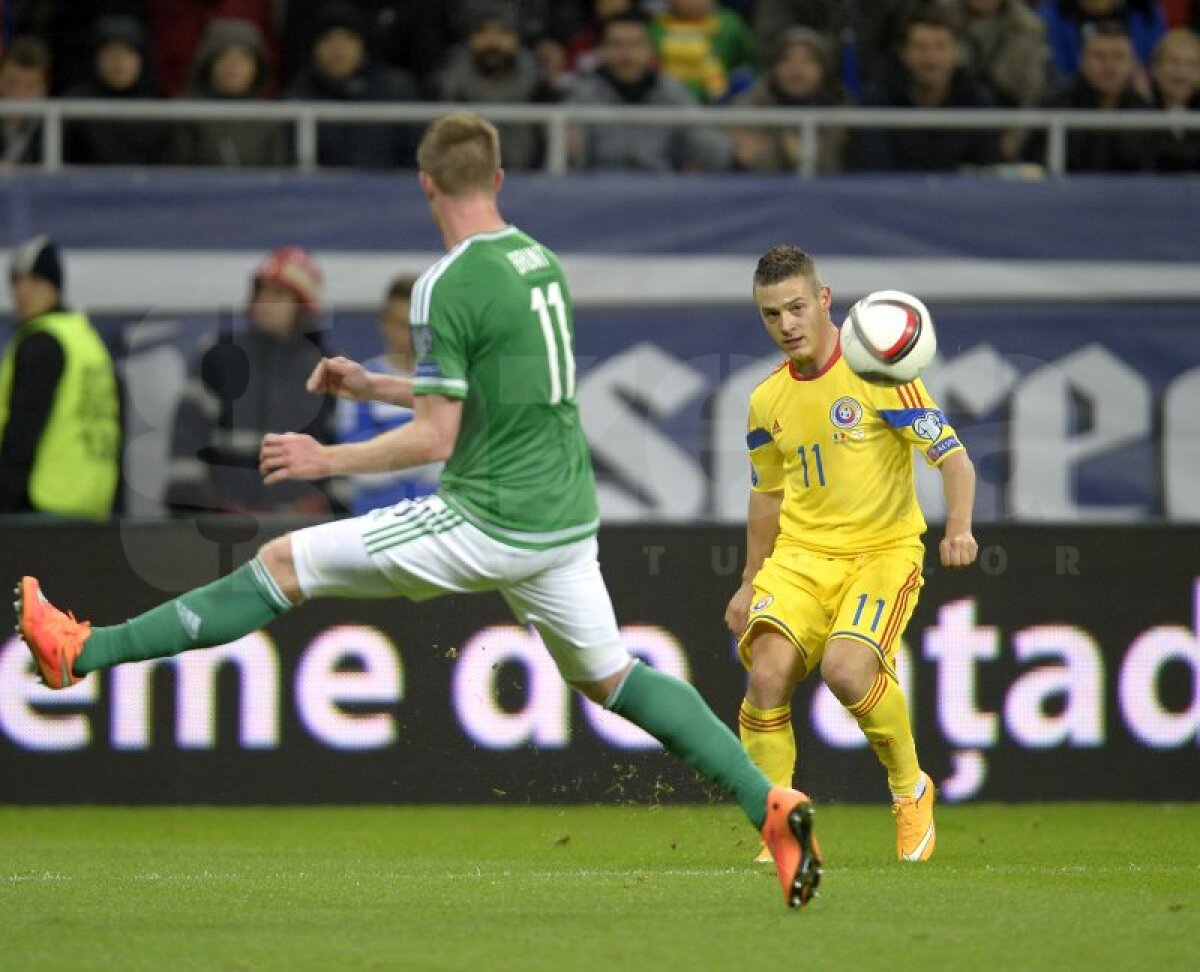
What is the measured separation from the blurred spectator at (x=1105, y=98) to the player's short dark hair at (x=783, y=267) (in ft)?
19.3

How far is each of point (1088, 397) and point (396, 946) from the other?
7.99 m

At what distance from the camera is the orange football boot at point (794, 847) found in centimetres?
620

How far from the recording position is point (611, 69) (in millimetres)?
13352

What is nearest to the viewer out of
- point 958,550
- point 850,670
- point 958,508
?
point 958,550

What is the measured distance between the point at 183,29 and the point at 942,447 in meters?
7.81

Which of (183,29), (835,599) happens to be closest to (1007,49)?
(183,29)

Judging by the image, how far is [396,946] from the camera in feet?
19.1

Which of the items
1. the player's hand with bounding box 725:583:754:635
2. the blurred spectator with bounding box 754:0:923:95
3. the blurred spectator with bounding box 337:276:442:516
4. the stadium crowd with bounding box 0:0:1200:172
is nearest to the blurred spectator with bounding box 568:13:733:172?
the stadium crowd with bounding box 0:0:1200:172

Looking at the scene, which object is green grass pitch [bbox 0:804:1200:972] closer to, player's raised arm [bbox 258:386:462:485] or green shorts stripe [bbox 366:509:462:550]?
green shorts stripe [bbox 366:509:462:550]

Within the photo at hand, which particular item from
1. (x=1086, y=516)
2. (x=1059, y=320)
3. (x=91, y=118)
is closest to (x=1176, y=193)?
(x=1059, y=320)

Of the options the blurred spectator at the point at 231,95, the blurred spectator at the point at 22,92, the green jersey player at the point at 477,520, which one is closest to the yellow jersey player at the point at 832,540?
the green jersey player at the point at 477,520

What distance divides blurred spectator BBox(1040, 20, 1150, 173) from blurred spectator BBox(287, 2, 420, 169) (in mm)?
4007

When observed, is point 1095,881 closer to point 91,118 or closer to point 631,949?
point 631,949

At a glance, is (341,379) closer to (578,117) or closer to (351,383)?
(351,383)
